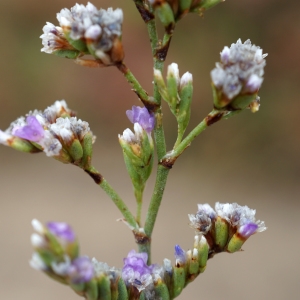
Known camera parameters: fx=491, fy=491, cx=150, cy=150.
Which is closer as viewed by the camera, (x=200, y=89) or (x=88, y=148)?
(x=88, y=148)

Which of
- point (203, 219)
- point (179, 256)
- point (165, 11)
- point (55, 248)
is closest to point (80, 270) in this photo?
point (55, 248)

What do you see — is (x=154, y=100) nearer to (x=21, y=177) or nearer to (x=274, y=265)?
(x=274, y=265)

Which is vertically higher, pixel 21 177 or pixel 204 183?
pixel 21 177

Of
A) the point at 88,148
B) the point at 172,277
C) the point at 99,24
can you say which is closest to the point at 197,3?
the point at 99,24

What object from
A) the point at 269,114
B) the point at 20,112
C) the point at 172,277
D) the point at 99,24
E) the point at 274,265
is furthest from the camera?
the point at 20,112

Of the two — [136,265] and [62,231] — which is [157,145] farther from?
[62,231]
